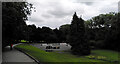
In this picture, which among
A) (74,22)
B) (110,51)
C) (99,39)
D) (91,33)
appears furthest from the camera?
(74,22)

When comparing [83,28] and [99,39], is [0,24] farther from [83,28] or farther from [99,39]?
[99,39]

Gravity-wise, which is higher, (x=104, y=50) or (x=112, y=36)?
(x=112, y=36)

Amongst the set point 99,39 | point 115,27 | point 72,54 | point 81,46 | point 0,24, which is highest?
point 0,24

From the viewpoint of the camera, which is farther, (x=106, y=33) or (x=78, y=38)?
(x=78, y=38)

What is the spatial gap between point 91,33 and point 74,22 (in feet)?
1.13

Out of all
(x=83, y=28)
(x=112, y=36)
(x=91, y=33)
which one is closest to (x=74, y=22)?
(x=83, y=28)

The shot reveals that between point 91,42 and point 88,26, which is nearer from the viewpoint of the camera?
point 91,42

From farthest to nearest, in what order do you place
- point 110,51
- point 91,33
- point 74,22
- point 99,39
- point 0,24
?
1. point 0,24
2. point 74,22
3. point 91,33
4. point 99,39
5. point 110,51

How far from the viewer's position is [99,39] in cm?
153

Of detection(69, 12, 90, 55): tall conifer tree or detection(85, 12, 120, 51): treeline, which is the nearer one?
detection(85, 12, 120, 51): treeline

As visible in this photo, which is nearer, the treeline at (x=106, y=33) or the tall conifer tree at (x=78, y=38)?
the treeline at (x=106, y=33)

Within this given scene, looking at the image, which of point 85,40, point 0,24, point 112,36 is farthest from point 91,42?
point 0,24

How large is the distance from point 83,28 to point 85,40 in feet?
0.62

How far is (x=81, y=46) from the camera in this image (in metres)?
1.76
